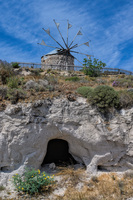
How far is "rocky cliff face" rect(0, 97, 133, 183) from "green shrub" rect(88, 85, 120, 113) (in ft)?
1.20

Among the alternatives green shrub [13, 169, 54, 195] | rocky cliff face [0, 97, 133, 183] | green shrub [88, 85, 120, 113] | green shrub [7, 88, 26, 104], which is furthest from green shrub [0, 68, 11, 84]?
green shrub [13, 169, 54, 195]

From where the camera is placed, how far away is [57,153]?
27.1 ft

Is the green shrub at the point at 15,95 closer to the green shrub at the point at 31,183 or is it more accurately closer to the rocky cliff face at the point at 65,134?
the rocky cliff face at the point at 65,134

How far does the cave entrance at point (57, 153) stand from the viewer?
8125 millimetres

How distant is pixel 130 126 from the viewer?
7.41m

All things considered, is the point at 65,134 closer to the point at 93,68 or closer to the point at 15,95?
the point at 15,95

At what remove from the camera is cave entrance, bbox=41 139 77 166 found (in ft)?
26.7

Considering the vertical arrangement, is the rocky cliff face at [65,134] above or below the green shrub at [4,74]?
below

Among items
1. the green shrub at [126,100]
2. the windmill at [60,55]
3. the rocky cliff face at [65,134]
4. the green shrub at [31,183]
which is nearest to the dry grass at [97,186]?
the rocky cliff face at [65,134]

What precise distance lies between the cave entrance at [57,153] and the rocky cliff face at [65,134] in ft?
2.93

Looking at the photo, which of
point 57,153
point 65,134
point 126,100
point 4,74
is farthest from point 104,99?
point 4,74

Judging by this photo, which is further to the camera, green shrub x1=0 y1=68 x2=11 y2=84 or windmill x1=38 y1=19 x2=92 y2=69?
windmill x1=38 y1=19 x2=92 y2=69

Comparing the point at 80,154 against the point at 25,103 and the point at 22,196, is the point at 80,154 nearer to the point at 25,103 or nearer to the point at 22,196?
the point at 22,196

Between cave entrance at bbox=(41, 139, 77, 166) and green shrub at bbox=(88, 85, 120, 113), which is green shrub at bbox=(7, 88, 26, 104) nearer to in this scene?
cave entrance at bbox=(41, 139, 77, 166)
